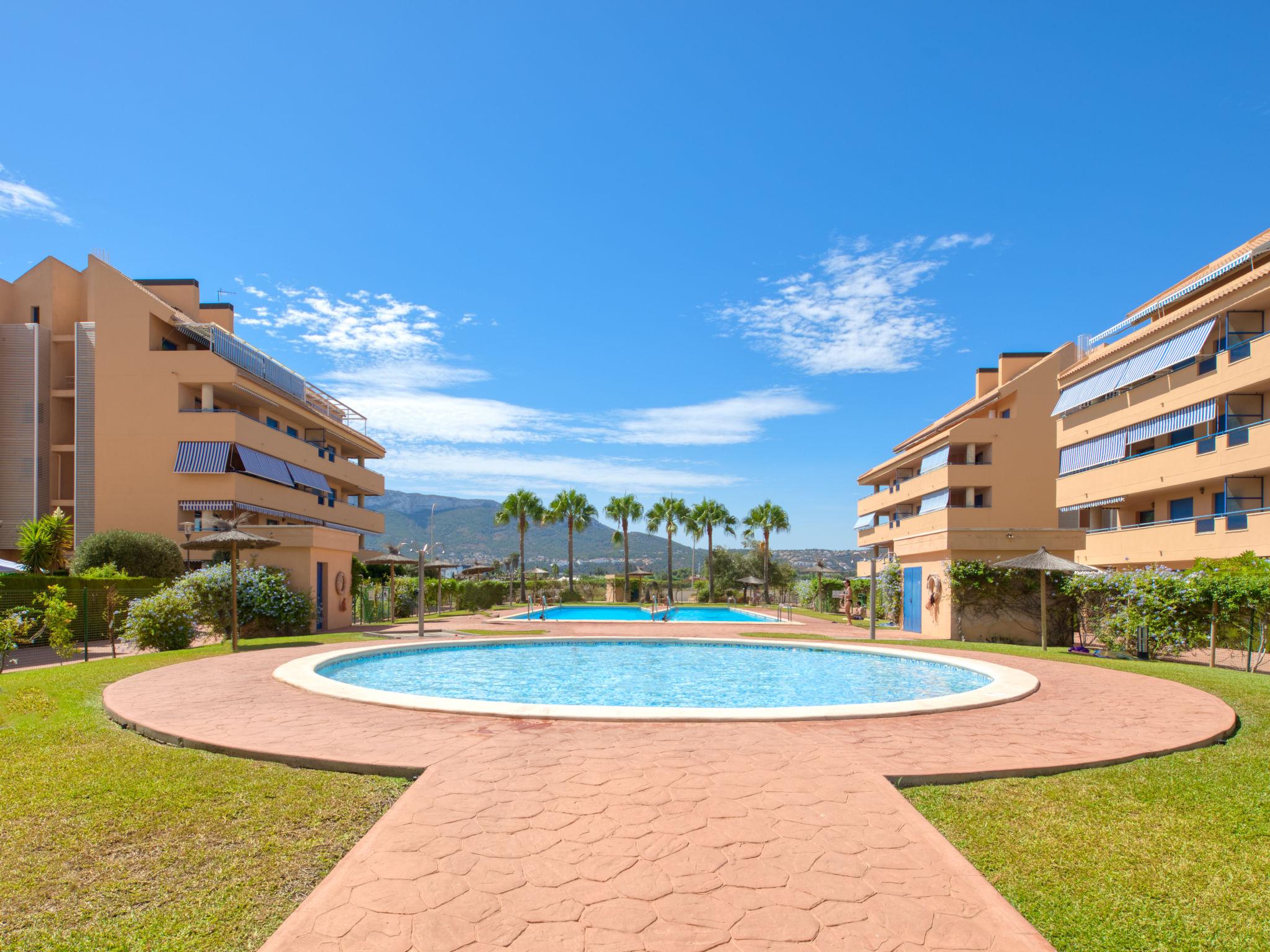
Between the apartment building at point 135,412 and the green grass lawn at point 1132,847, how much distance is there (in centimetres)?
2899

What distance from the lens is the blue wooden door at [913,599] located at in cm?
2238

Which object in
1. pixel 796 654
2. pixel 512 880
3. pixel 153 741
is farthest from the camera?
pixel 796 654

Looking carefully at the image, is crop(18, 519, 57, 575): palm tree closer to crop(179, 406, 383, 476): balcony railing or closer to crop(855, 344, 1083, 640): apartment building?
crop(179, 406, 383, 476): balcony railing

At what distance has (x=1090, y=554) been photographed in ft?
88.2

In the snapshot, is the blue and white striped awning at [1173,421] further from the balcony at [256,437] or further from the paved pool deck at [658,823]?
the balcony at [256,437]

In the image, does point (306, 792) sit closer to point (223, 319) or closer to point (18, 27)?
point (18, 27)

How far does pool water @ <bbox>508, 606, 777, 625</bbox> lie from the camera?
30875mm

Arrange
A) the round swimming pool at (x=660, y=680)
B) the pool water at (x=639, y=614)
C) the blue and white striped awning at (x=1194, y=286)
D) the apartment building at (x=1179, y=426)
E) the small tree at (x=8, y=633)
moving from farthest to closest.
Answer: the pool water at (x=639, y=614)
the blue and white striped awning at (x=1194, y=286)
the apartment building at (x=1179, y=426)
the small tree at (x=8, y=633)
the round swimming pool at (x=660, y=680)

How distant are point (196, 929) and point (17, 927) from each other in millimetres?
793

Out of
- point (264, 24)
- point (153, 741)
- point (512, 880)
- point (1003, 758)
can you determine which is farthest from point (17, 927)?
point (264, 24)

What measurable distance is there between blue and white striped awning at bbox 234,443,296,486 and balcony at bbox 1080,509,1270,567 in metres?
32.0

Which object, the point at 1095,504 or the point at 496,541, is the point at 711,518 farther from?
the point at 496,541

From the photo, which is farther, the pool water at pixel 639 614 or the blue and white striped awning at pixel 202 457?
the pool water at pixel 639 614

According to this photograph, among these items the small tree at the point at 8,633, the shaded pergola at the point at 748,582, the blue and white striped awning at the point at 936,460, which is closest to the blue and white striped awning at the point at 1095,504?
the blue and white striped awning at the point at 936,460
